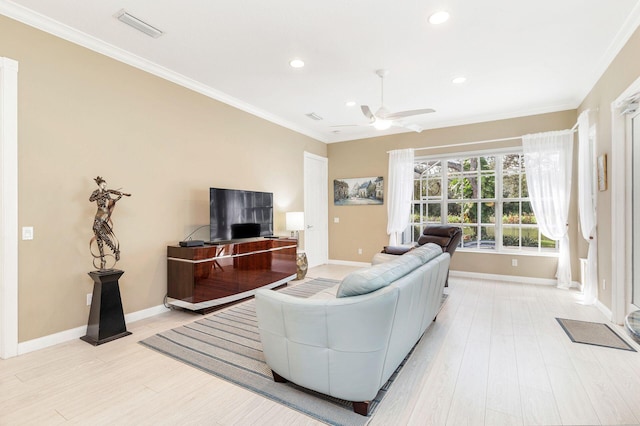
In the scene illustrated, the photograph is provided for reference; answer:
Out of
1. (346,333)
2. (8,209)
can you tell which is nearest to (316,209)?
(8,209)

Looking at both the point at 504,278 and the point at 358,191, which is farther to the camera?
the point at 358,191

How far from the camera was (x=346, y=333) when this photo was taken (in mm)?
1734

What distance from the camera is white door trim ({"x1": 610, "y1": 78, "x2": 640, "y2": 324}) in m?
3.05

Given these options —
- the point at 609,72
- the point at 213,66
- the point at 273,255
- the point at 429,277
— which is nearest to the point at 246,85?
the point at 213,66

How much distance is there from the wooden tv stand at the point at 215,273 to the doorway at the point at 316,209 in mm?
2023

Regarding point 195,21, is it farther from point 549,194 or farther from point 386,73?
point 549,194

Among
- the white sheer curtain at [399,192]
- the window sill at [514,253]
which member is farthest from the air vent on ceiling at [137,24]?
the window sill at [514,253]

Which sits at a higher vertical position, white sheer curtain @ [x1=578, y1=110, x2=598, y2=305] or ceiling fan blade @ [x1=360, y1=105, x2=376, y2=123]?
ceiling fan blade @ [x1=360, y1=105, x2=376, y2=123]

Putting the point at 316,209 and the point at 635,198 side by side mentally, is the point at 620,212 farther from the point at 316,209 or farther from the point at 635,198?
the point at 316,209

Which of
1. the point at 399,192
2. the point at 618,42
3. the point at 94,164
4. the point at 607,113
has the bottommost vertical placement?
the point at 399,192

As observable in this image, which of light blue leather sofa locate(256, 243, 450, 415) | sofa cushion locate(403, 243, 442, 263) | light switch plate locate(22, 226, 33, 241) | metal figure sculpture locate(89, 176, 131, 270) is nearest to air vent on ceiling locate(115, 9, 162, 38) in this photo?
metal figure sculpture locate(89, 176, 131, 270)

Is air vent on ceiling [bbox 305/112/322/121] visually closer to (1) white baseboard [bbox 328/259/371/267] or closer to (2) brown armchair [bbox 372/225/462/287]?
(2) brown armchair [bbox 372/225/462/287]

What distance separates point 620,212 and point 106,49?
18.3ft

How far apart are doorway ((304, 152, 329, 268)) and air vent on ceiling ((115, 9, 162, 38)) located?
370 centimetres
